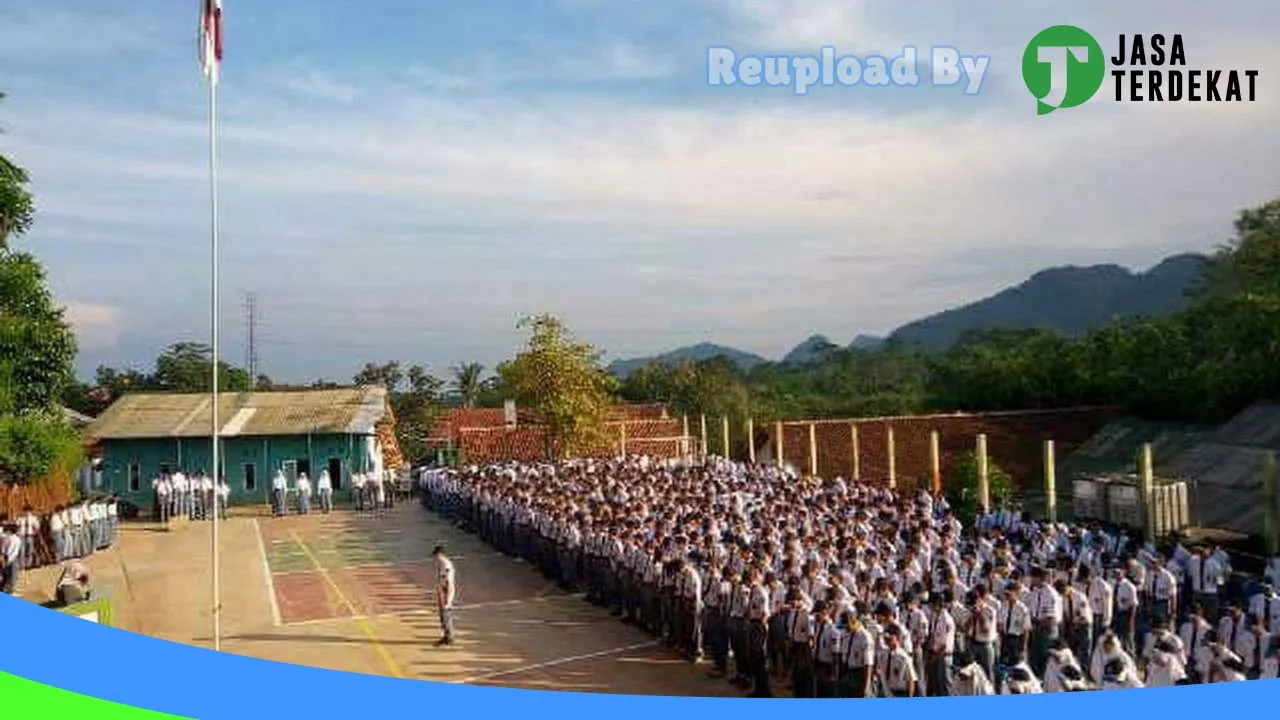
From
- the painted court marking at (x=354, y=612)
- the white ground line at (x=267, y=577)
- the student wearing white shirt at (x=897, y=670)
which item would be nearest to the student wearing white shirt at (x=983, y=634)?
the student wearing white shirt at (x=897, y=670)

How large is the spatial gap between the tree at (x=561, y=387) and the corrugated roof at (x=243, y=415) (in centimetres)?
235

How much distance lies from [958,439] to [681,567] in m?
11.7

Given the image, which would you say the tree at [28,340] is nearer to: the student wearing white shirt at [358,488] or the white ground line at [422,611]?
the white ground line at [422,611]

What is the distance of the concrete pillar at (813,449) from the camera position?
1788 centimetres

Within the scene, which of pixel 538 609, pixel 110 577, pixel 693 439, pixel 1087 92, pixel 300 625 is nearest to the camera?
pixel 1087 92

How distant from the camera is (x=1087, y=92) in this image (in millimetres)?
7680

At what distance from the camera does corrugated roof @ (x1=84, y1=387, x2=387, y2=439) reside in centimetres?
1678

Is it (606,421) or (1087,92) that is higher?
(1087,92)

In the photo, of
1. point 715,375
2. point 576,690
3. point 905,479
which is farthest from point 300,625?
point 715,375

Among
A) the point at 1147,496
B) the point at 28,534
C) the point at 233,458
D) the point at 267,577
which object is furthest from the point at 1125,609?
the point at 233,458

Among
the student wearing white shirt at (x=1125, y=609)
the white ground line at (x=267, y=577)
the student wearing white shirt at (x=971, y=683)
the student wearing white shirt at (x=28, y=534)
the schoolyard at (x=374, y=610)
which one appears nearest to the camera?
the student wearing white shirt at (x=971, y=683)

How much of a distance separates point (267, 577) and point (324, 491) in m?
4.97

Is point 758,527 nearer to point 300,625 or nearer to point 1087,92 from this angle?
point 300,625

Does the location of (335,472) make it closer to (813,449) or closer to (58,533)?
(58,533)
